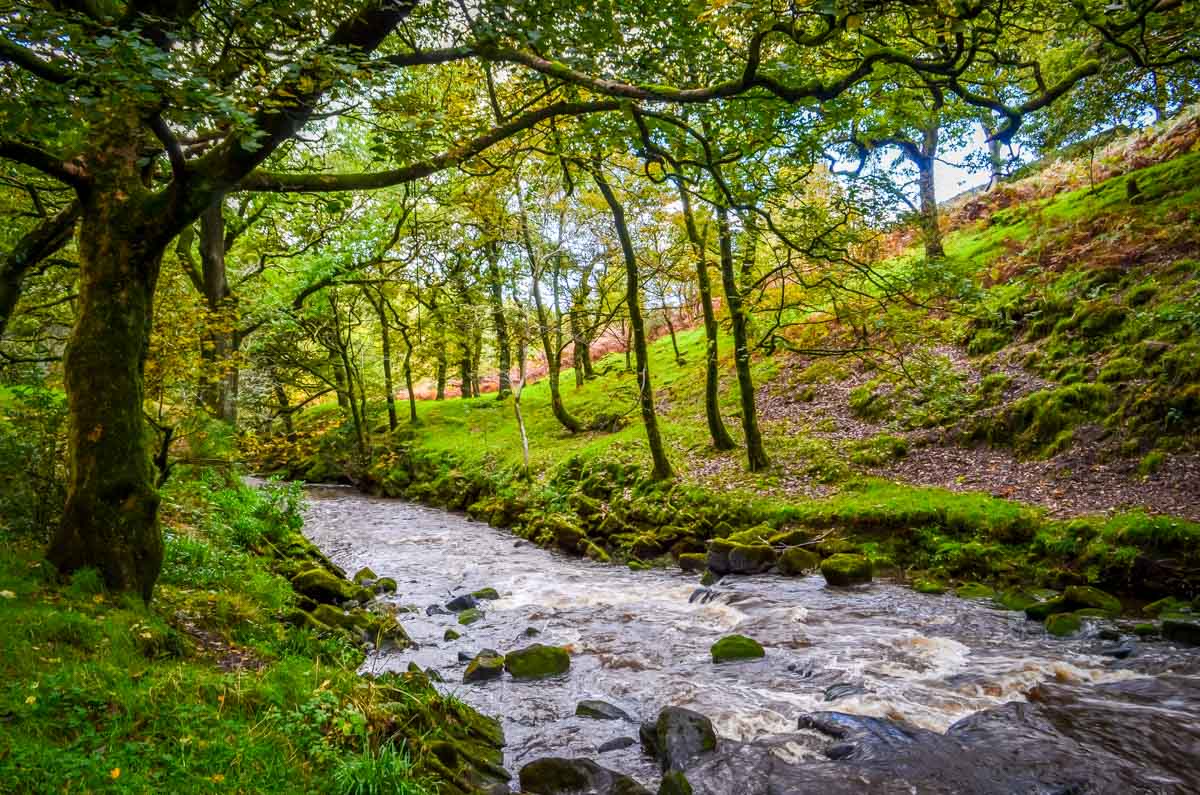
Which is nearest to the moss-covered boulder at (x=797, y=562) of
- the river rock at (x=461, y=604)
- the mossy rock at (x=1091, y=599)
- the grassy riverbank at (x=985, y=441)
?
the grassy riverbank at (x=985, y=441)

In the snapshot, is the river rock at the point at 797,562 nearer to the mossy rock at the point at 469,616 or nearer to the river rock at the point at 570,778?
the mossy rock at the point at 469,616

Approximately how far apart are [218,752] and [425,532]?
13877 mm

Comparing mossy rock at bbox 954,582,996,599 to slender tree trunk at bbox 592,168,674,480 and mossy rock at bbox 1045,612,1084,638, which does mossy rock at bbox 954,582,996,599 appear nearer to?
mossy rock at bbox 1045,612,1084,638

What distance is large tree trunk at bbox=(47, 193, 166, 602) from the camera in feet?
17.2

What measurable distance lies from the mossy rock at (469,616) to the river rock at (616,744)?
434 cm

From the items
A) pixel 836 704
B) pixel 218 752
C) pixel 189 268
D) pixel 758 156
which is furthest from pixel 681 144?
pixel 189 268

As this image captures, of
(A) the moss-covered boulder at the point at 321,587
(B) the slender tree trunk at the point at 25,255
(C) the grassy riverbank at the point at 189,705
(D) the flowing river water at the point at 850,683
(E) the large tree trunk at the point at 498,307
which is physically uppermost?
(E) the large tree trunk at the point at 498,307

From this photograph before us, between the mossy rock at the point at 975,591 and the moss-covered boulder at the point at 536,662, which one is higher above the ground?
the moss-covered boulder at the point at 536,662

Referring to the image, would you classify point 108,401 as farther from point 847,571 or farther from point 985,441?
point 985,441

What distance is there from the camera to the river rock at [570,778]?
485 centimetres

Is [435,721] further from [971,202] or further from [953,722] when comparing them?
[971,202]

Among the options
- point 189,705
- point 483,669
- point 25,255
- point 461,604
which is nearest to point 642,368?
point 461,604

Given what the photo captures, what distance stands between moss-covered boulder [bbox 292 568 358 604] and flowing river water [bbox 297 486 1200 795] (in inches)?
48.7

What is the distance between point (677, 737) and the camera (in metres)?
5.54
